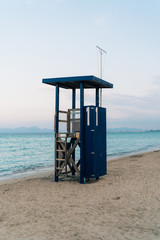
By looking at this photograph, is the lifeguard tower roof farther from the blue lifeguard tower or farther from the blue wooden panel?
the blue wooden panel

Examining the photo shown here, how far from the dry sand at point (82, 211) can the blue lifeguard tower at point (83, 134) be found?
642 mm

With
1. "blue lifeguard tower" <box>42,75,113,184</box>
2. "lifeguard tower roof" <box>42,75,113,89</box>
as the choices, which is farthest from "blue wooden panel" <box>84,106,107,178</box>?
"lifeguard tower roof" <box>42,75,113,89</box>

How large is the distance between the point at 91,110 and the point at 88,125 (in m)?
0.54

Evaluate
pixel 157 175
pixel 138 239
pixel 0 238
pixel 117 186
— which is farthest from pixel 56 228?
pixel 157 175

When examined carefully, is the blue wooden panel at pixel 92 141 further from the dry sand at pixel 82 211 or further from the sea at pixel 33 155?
the sea at pixel 33 155

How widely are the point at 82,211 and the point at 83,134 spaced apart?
3.42 m

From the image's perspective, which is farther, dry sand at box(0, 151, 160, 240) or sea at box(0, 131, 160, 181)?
sea at box(0, 131, 160, 181)

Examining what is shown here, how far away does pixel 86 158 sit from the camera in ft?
29.2

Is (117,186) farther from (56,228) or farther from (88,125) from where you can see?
(56,228)

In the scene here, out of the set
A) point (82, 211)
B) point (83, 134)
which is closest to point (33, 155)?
point (83, 134)

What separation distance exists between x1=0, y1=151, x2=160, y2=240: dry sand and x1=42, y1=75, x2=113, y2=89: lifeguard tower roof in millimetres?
3670

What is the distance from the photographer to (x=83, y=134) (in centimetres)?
891

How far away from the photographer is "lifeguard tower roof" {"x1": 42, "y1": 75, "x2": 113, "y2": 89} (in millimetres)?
8734

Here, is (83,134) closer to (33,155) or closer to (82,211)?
(82,211)
